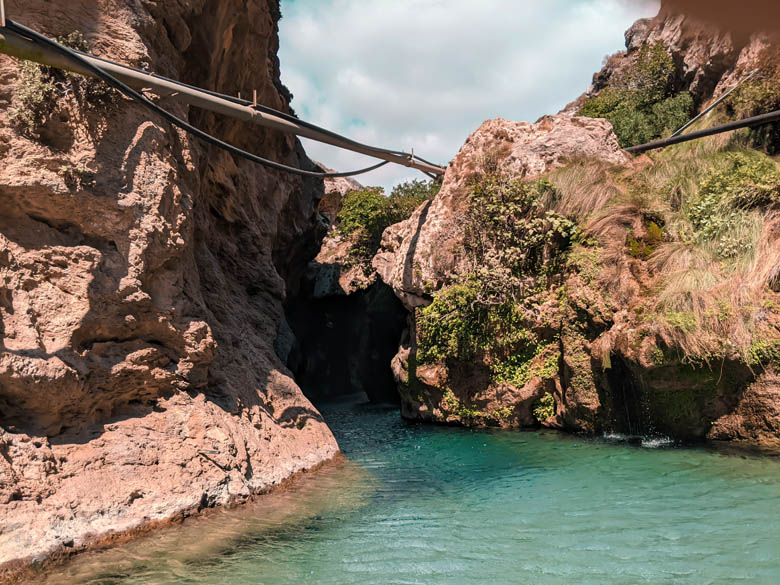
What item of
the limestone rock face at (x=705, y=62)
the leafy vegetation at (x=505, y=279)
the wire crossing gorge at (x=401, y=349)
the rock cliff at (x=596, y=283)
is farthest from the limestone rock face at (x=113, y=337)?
the limestone rock face at (x=705, y=62)

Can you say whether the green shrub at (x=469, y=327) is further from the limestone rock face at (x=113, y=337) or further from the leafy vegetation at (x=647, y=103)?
the leafy vegetation at (x=647, y=103)

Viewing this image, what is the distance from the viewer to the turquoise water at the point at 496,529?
16.5 ft

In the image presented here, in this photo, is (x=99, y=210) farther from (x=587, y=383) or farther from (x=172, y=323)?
(x=587, y=383)

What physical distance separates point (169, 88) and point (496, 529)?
7.19 metres

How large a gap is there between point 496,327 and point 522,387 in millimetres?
1423

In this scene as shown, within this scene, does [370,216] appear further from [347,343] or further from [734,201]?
[734,201]

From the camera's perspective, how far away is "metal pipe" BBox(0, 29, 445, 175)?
605cm

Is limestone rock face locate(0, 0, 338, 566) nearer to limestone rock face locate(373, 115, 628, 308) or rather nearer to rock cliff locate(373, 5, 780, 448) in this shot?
rock cliff locate(373, 5, 780, 448)

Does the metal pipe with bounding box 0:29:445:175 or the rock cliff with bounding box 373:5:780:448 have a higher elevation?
the metal pipe with bounding box 0:29:445:175

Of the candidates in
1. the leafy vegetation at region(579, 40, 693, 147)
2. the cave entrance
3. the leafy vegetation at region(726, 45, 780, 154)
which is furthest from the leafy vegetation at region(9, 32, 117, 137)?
the leafy vegetation at region(579, 40, 693, 147)

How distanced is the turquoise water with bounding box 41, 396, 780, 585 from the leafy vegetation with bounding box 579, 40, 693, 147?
13.0 metres

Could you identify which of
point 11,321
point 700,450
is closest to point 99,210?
point 11,321

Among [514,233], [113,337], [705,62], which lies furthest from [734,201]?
[113,337]

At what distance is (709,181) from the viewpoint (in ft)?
35.1
